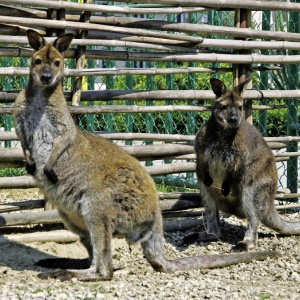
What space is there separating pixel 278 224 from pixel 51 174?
2.59 m

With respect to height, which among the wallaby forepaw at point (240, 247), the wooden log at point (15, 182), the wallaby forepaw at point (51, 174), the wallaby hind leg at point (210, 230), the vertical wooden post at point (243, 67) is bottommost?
the wallaby forepaw at point (240, 247)

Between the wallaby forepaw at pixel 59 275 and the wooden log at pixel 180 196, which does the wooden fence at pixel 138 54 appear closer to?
the wooden log at pixel 180 196

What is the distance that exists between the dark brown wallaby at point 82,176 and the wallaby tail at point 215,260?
3cm

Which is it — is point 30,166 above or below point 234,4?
below

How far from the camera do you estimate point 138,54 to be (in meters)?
7.32

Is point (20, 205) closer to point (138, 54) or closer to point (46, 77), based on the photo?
point (46, 77)

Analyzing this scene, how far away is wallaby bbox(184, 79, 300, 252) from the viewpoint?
23.6 feet

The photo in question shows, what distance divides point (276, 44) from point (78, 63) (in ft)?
7.56

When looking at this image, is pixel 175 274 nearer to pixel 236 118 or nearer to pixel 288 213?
pixel 236 118

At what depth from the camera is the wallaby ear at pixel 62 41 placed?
589 cm

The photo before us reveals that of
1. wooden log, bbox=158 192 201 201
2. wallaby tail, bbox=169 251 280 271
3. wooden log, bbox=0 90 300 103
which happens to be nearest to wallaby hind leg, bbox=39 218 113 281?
wallaby tail, bbox=169 251 280 271

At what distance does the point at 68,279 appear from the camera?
545 cm

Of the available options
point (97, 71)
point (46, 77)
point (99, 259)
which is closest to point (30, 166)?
point (46, 77)

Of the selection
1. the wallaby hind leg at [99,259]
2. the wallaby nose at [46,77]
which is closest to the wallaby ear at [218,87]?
the wallaby nose at [46,77]
